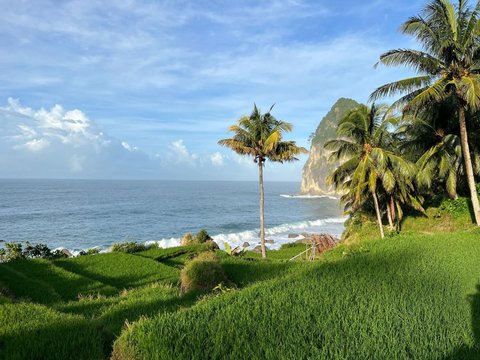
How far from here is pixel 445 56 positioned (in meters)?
16.5

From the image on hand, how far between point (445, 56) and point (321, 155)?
156433 mm

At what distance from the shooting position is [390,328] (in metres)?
5.01

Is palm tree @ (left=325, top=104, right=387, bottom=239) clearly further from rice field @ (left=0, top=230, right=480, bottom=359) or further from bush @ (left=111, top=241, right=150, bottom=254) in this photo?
bush @ (left=111, top=241, right=150, bottom=254)

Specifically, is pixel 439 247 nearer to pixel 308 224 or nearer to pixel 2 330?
pixel 2 330

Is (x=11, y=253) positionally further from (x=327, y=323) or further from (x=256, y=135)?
(x=327, y=323)

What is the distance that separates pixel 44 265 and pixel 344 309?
18754 mm

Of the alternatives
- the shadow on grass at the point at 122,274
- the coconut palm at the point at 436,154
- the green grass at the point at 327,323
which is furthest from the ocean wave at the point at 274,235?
the green grass at the point at 327,323

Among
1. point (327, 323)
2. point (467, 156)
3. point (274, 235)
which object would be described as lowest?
point (274, 235)

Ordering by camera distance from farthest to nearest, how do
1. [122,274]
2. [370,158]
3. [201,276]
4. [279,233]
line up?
[279,233]
[370,158]
[122,274]
[201,276]

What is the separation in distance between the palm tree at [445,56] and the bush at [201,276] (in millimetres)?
11776

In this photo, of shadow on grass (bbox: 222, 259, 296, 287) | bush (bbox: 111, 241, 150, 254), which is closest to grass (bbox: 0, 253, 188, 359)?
shadow on grass (bbox: 222, 259, 296, 287)

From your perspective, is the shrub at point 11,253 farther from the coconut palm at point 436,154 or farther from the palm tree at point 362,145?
the coconut palm at point 436,154

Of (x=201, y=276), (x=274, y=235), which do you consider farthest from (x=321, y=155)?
(x=201, y=276)

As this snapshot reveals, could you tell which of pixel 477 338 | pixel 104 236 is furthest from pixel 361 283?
pixel 104 236
